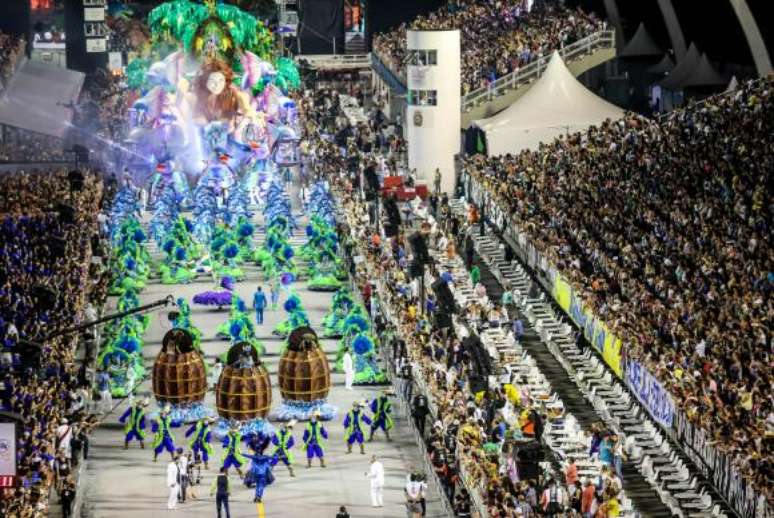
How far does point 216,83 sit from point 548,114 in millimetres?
10593

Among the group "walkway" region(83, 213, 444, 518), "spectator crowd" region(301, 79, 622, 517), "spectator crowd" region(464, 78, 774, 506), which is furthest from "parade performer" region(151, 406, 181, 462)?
"spectator crowd" region(464, 78, 774, 506)

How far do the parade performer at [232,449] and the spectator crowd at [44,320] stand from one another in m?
2.88

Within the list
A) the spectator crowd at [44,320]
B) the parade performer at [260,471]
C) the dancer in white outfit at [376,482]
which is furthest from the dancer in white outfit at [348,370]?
the parade performer at [260,471]

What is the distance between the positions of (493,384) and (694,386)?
7.04 metres

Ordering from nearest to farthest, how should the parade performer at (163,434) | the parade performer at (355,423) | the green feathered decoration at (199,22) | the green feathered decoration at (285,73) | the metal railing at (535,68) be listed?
the parade performer at (163,434) → the parade performer at (355,423) → the green feathered decoration at (199,22) → the green feathered decoration at (285,73) → the metal railing at (535,68)

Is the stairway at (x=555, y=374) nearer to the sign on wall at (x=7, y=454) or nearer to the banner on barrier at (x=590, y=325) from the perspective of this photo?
the banner on barrier at (x=590, y=325)

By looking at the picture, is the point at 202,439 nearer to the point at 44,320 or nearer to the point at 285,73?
the point at 44,320

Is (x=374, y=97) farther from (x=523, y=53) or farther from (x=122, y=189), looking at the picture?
(x=122, y=189)

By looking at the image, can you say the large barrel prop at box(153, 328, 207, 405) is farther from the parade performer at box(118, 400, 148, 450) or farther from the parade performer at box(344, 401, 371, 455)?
the parade performer at box(344, 401, 371, 455)

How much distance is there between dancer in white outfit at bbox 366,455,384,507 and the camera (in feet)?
143

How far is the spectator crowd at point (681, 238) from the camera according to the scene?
1730 inches

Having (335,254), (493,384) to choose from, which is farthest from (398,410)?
(335,254)

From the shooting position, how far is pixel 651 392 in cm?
4706

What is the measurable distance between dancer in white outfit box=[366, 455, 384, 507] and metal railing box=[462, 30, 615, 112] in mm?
40507
